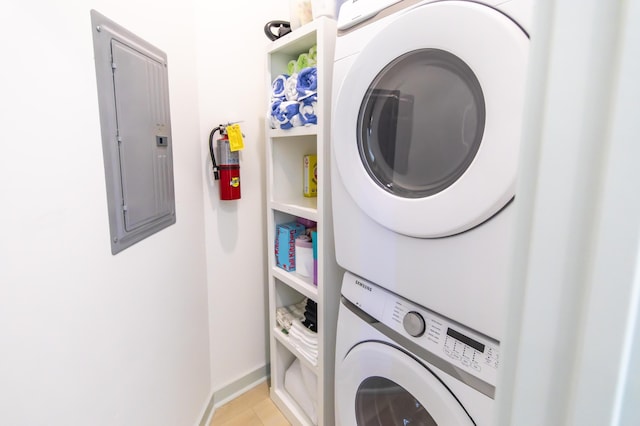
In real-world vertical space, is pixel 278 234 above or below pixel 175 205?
below

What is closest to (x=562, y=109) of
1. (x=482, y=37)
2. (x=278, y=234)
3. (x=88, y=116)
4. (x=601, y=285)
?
(x=601, y=285)

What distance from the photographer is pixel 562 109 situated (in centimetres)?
26

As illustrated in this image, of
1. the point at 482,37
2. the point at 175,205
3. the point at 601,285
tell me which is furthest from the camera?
the point at 175,205

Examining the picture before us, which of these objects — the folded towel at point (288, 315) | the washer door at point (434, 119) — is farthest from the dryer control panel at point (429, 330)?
the folded towel at point (288, 315)

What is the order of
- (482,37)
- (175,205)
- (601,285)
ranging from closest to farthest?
1. (601,285)
2. (482,37)
3. (175,205)

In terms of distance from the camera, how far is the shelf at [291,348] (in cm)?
130

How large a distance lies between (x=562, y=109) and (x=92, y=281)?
3.06 feet

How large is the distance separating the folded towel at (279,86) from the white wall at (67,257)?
415 mm

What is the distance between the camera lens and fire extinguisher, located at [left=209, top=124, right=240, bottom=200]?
1.33 m

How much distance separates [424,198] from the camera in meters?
0.71

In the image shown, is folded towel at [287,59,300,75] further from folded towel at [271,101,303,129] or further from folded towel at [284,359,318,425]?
folded towel at [284,359,318,425]

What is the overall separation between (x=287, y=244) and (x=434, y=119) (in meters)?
0.93

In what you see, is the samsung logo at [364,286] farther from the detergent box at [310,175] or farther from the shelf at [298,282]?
the detergent box at [310,175]

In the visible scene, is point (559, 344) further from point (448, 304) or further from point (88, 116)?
point (88, 116)
